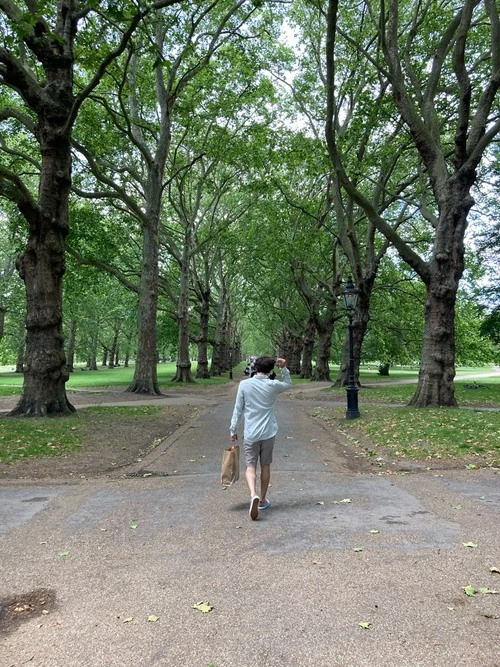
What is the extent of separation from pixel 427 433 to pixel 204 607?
7.36 m

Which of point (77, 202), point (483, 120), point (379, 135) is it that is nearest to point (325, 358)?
point (379, 135)

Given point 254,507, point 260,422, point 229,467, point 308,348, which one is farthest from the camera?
point 308,348

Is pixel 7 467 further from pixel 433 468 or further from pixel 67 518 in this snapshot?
pixel 433 468

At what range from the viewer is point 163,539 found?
4.54m

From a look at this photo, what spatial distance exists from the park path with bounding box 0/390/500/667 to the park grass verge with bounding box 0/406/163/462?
164cm

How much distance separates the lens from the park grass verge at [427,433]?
830 centimetres

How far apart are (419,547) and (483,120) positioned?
40.2ft

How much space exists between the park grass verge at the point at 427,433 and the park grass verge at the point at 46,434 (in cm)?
572

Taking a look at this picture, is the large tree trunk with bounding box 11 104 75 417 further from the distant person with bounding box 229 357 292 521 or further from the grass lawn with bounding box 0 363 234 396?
the grass lawn with bounding box 0 363 234 396

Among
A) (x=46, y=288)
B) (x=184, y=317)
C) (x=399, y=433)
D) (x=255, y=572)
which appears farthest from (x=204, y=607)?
(x=184, y=317)

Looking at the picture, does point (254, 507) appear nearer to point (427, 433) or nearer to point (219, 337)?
point (427, 433)

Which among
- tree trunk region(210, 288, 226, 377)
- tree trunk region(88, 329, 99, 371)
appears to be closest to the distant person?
tree trunk region(210, 288, 226, 377)

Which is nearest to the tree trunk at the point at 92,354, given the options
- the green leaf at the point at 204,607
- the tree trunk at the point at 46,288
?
the tree trunk at the point at 46,288

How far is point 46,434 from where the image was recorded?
9.47 metres
